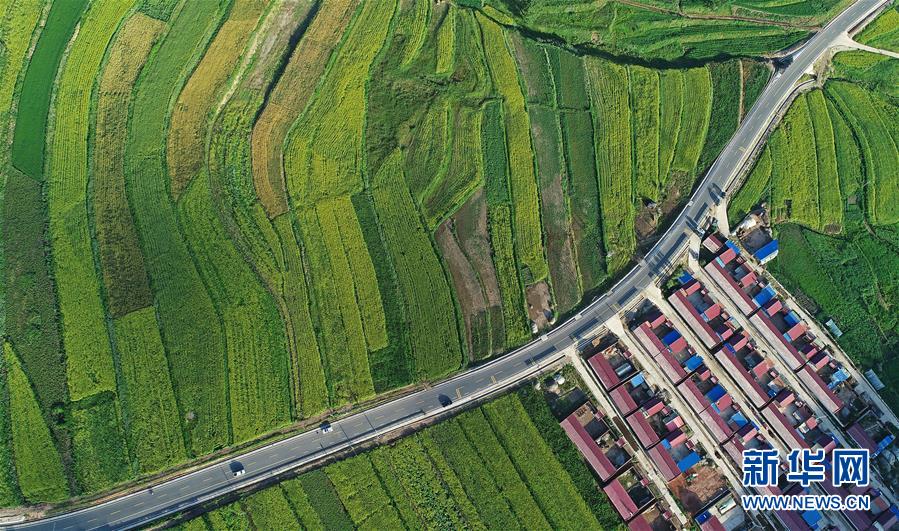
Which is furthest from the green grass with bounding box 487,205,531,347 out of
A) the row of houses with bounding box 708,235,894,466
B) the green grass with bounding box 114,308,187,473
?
the green grass with bounding box 114,308,187,473

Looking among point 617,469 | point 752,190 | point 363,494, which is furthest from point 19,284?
point 752,190

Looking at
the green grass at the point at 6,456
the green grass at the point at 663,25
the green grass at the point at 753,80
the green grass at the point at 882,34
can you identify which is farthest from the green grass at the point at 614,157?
the green grass at the point at 6,456

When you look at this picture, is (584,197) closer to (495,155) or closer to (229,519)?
(495,155)

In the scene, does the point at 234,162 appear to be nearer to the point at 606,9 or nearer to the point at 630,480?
the point at 606,9

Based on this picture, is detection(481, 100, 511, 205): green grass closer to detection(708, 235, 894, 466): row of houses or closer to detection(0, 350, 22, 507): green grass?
detection(708, 235, 894, 466): row of houses

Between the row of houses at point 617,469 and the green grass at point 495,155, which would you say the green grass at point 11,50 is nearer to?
the green grass at point 495,155
